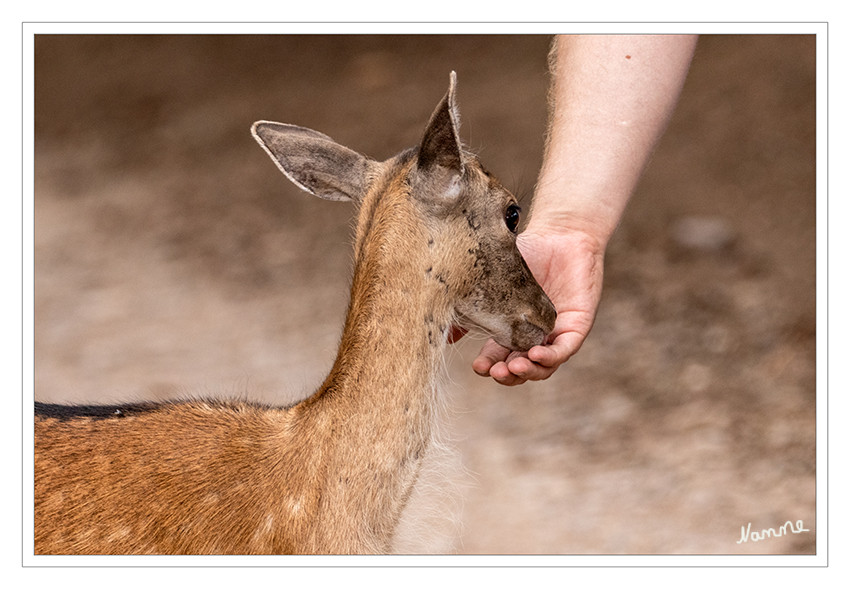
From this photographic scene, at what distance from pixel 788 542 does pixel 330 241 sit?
6.51 m

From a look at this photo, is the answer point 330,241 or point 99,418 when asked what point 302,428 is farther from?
point 330,241

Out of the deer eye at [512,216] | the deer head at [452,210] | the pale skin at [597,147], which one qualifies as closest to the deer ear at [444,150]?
the deer head at [452,210]

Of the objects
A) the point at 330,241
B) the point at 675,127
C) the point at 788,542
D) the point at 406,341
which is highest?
the point at 675,127

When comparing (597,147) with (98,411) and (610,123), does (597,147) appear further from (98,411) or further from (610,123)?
(98,411)

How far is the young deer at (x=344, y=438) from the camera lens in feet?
9.55

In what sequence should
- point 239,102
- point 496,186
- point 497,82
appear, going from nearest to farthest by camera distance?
point 496,186
point 497,82
point 239,102

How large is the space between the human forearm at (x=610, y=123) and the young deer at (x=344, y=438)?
32.8 inches

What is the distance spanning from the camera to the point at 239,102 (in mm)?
12734

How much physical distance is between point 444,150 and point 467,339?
5.71ft

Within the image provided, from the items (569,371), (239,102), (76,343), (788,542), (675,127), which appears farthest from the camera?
(239,102)

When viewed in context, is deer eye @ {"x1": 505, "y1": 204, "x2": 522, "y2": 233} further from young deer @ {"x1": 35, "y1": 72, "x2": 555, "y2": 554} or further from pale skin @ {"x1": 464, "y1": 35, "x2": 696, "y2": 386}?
pale skin @ {"x1": 464, "y1": 35, "x2": 696, "y2": 386}

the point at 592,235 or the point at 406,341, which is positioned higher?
the point at 592,235
